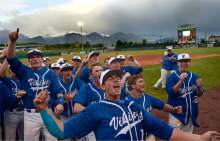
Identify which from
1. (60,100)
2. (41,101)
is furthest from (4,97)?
(41,101)

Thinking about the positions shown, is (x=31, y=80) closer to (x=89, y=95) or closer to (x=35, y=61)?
(x=35, y=61)

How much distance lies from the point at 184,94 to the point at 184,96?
5 centimetres

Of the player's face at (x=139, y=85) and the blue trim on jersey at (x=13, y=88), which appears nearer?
the player's face at (x=139, y=85)

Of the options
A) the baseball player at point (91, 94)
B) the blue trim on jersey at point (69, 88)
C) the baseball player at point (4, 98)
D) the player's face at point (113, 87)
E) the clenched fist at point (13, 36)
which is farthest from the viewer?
the blue trim on jersey at point (69, 88)

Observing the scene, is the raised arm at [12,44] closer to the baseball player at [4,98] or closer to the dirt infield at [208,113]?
the baseball player at [4,98]

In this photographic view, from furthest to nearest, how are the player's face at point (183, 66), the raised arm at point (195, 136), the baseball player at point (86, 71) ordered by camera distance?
the baseball player at point (86, 71), the player's face at point (183, 66), the raised arm at point (195, 136)

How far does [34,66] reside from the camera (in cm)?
738

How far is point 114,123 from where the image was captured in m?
3.98

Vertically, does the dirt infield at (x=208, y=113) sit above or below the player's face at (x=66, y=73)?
below

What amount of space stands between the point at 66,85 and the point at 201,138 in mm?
4623

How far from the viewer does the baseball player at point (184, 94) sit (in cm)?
784

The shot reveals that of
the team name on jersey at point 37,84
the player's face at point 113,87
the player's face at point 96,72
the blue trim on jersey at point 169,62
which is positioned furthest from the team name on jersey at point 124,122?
the blue trim on jersey at point 169,62

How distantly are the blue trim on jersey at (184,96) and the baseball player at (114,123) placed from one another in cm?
375

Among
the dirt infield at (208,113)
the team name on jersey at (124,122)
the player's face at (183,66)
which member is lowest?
the dirt infield at (208,113)
